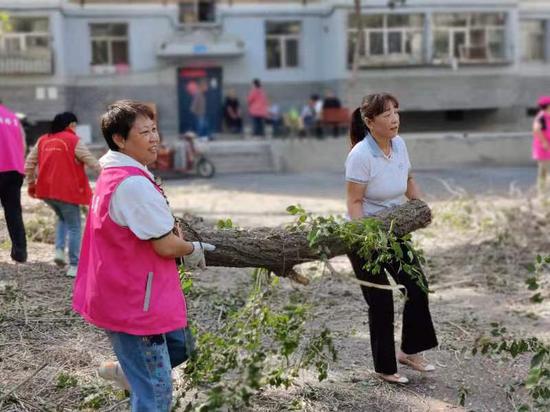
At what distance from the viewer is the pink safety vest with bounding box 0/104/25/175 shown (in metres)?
7.39

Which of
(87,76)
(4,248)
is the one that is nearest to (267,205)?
(4,248)

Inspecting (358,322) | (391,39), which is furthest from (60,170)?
(391,39)

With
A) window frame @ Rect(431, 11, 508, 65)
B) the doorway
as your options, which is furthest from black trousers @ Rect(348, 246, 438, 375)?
window frame @ Rect(431, 11, 508, 65)

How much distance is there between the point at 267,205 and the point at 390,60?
16532 millimetres

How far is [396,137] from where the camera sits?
4.95m

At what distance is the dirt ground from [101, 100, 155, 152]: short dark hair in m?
1.63

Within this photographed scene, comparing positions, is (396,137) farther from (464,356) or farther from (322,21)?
(322,21)

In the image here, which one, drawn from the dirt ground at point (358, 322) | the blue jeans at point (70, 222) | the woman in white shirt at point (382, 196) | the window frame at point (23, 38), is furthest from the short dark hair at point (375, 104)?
the window frame at point (23, 38)

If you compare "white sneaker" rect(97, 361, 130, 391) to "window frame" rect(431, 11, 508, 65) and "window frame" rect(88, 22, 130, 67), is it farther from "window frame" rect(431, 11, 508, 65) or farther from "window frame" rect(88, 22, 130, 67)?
"window frame" rect(431, 11, 508, 65)

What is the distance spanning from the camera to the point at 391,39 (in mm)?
29344

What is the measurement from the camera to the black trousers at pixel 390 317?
4781mm

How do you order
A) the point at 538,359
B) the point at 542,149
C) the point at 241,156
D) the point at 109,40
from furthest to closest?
the point at 109,40 → the point at 241,156 → the point at 542,149 → the point at 538,359

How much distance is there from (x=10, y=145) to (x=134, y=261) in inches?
178

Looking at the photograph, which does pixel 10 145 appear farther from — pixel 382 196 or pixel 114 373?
pixel 114 373
